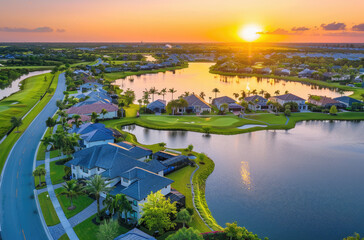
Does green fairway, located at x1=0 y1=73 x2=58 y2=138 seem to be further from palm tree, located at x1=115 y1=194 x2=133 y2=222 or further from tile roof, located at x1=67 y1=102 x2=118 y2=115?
palm tree, located at x1=115 y1=194 x2=133 y2=222

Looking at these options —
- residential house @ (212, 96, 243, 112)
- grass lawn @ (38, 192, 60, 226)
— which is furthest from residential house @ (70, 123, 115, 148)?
A: residential house @ (212, 96, 243, 112)

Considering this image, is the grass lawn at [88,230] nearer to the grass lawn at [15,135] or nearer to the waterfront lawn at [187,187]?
the waterfront lawn at [187,187]

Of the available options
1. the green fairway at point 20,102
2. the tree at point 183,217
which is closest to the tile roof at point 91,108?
the green fairway at point 20,102

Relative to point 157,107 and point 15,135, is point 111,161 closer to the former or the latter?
point 15,135

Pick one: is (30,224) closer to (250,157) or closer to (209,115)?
(250,157)

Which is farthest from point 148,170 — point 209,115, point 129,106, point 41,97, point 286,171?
point 41,97
